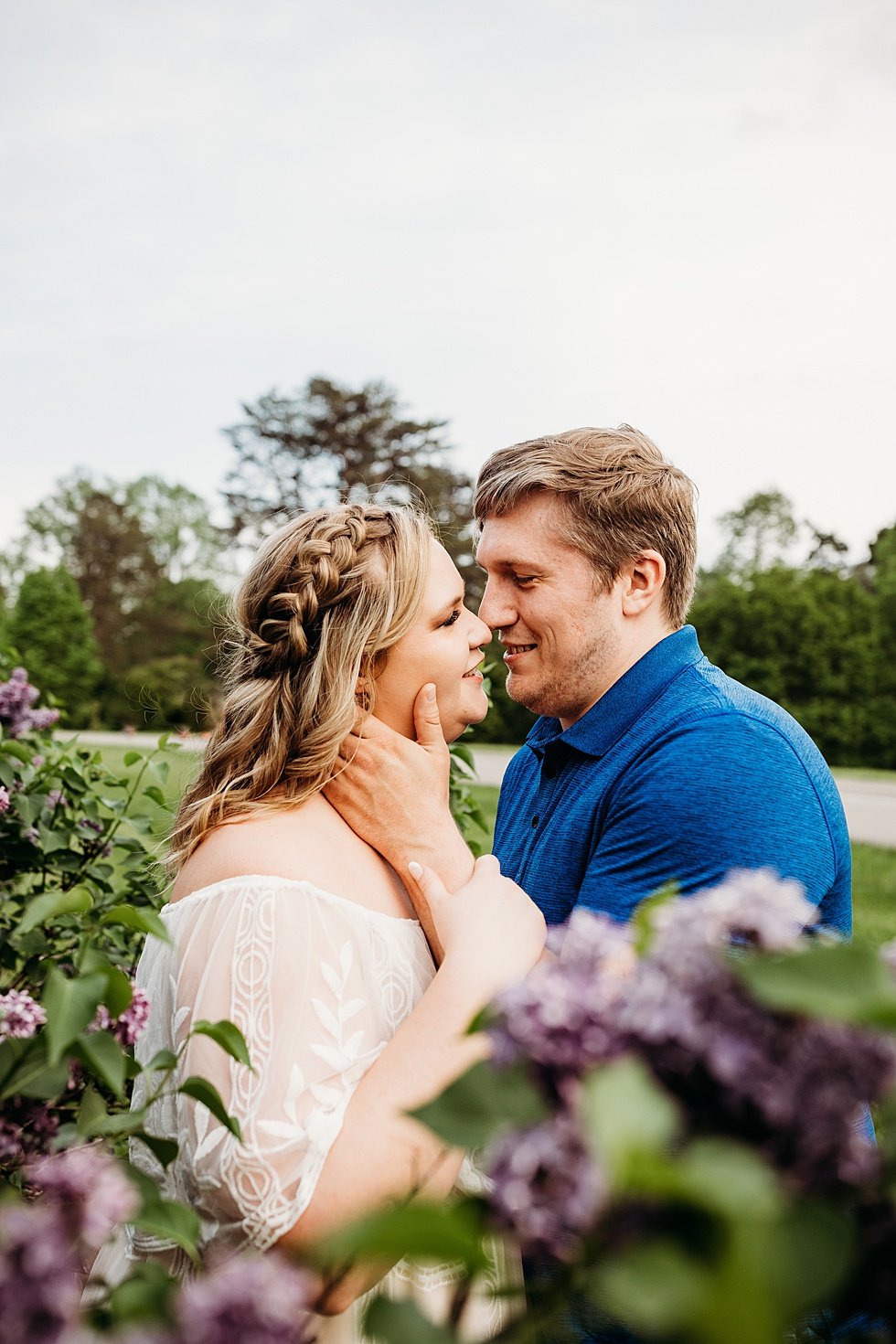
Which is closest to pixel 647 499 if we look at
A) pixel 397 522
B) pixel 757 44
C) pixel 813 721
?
pixel 397 522

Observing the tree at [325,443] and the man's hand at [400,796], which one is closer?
the man's hand at [400,796]

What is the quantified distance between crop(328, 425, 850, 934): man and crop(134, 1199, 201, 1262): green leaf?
144 cm

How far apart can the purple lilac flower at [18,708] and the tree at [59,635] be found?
118ft

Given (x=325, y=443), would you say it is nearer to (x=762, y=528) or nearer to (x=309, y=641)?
(x=762, y=528)

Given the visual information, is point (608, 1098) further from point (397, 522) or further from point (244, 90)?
point (244, 90)

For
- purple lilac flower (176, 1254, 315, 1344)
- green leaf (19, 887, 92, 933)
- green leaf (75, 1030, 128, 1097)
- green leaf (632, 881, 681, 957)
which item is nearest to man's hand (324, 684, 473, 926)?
green leaf (19, 887, 92, 933)

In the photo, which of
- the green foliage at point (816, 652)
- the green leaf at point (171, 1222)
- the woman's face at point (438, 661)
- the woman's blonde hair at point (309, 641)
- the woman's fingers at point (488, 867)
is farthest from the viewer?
the green foliage at point (816, 652)

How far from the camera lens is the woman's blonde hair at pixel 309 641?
2.45 m

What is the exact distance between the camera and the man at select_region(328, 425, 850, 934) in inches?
91.5

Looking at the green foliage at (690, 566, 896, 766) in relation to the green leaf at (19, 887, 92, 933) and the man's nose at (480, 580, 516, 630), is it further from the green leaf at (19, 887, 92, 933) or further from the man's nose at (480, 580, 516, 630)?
the green leaf at (19, 887, 92, 933)

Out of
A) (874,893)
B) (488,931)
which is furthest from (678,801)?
(874,893)

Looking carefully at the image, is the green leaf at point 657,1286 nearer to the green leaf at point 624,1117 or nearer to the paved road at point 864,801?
the green leaf at point 624,1117

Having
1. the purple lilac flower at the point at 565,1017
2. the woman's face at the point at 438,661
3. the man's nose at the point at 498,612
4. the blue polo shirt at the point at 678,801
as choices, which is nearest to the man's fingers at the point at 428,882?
the blue polo shirt at the point at 678,801

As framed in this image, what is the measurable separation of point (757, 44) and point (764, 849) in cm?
1356
